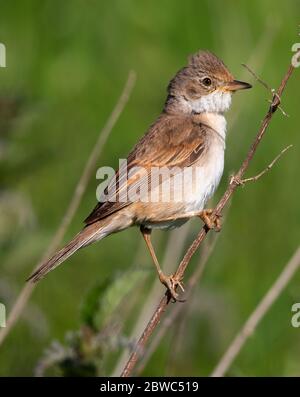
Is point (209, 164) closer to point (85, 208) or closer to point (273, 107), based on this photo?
point (273, 107)

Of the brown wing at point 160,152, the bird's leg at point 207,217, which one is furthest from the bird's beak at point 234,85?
the bird's leg at point 207,217

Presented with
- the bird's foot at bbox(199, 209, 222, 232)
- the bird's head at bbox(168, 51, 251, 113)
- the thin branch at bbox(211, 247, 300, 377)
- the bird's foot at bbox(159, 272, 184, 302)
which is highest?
the bird's head at bbox(168, 51, 251, 113)

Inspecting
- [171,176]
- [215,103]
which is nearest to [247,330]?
[171,176]

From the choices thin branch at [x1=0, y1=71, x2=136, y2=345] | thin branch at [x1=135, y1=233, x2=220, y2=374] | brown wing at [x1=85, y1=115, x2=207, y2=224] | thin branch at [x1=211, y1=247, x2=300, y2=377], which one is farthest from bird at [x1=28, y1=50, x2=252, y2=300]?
thin branch at [x1=211, y1=247, x2=300, y2=377]

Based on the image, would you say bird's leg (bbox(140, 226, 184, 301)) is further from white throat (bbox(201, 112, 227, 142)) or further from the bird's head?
the bird's head

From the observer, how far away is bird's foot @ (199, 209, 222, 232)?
5.74m

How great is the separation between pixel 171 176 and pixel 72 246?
3.10ft

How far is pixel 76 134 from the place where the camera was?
377 inches

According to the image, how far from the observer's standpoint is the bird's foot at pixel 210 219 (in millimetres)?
5738

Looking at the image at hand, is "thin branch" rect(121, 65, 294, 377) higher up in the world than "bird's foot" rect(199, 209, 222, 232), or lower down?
lower down

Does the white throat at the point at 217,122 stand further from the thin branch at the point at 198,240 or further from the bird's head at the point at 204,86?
the thin branch at the point at 198,240

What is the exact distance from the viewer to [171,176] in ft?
21.1

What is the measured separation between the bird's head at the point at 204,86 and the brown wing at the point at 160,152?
0.21 metres
